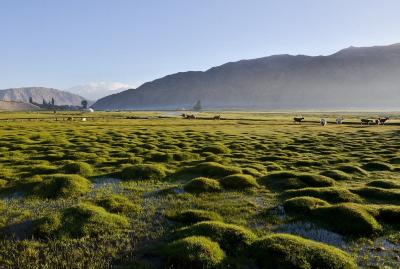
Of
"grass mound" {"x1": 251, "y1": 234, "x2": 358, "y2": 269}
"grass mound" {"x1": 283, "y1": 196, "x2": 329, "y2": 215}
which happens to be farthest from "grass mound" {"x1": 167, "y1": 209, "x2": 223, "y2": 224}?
"grass mound" {"x1": 283, "y1": 196, "x2": 329, "y2": 215}

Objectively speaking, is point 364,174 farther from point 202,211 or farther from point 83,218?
point 83,218

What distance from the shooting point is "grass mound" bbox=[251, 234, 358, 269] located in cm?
1432

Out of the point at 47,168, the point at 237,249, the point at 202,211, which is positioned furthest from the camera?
the point at 47,168

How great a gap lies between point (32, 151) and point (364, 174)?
118ft

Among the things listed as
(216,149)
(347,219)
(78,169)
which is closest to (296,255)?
(347,219)

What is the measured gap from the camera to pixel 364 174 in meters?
32.8

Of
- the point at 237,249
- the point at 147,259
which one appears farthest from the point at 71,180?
the point at 237,249

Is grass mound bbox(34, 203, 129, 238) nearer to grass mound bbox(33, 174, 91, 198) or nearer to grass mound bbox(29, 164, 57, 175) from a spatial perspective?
grass mound bbox(33, 174, 91, 198)

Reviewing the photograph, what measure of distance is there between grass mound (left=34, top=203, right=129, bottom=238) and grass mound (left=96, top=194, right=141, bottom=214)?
1.51 m

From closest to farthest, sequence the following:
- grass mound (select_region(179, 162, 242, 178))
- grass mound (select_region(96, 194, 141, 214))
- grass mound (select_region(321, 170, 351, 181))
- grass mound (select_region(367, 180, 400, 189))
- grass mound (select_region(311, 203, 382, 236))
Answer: grass mound (select_region(311, 203, 382, 236))
grass mound (select_region(96, 194, 141, 214))
grass mound (select_region(367, 180, 400, 189))
grass mound (select_region(321, 170, 351, 181))
grass mound (select_region(179, 162, 242, 178))

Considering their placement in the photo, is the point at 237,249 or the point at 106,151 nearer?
the point at 237,249

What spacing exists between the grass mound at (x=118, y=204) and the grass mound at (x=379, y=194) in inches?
591

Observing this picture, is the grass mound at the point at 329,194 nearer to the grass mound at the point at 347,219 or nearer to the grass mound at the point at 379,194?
the grass mound at the point at 379,194

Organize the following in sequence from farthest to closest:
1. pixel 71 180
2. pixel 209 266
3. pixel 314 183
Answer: pixel 314 183 < pixel 71 180 < pixel 209 266
